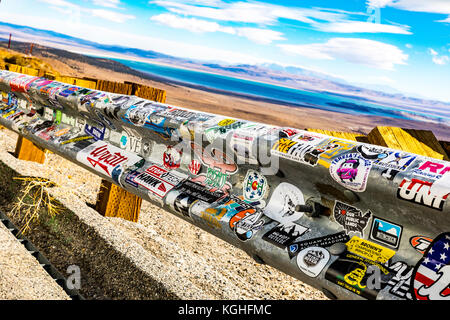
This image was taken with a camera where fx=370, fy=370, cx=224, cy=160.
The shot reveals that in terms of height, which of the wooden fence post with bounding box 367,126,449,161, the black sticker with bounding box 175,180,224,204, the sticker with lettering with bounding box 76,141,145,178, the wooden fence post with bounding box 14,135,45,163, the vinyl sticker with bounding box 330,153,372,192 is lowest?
the wooden fence post with bounding box 14,135,45,163

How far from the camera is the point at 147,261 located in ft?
6.55

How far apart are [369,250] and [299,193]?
41 cm

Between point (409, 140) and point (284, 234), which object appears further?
point (409, 140)

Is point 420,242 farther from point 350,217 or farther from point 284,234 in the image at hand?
point 284,234

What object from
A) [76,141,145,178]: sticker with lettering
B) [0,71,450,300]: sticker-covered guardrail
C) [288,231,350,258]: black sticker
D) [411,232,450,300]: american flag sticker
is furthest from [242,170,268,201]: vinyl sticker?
[76,141,145,178]: sticker with lettering

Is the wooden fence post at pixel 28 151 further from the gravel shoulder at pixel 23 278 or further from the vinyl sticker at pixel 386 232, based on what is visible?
the vinyl sticker at pixel 386 232

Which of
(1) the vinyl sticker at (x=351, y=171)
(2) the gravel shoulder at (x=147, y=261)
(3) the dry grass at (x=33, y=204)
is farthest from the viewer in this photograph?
(3) the dry grass at (x=33, y=204)

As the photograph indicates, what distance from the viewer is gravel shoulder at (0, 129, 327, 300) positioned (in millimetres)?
1819

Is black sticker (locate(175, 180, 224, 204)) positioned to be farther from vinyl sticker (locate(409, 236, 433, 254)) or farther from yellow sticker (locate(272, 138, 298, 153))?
vinyl sticker (locate(409, 236, 433, 254))

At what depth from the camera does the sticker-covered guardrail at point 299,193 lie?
1223 millimetres

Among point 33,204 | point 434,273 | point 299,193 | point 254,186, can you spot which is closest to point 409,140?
point 299,193

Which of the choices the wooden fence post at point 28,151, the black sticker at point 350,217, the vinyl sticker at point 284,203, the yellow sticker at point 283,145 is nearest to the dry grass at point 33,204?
the wooden fence post at point 28,151
